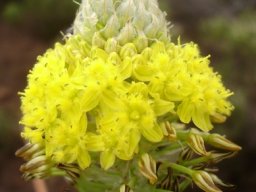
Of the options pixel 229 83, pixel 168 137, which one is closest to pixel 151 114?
pixel 168 137

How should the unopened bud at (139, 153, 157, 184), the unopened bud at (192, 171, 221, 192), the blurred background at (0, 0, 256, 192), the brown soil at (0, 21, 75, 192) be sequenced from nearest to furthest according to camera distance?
the unopened bud at (139, 153, 157, 184), the unopened bud at (192, 171, 221, 192), the brown soil at (0, 21, 75, 192), the blurred background at (0, 0, 256, 192)

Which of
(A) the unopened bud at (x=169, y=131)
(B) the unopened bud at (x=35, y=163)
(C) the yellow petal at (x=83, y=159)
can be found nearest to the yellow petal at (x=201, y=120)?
(A) the unopened bud at (x=169, y=131)

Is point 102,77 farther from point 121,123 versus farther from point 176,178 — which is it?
point 176,178

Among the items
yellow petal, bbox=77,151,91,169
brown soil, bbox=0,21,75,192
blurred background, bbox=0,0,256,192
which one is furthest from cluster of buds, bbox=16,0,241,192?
blurred background, bbox=0,0,256,192

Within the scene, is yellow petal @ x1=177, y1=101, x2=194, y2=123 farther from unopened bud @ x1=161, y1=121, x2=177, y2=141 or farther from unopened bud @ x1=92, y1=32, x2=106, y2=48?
unopened bud @ x1=92, y1=32, x2=106, y2=48

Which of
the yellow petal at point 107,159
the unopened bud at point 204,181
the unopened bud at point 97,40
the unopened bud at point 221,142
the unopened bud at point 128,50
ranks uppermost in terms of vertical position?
the unopened bud at point 97,40

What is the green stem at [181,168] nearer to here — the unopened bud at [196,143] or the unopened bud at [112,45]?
the unopened bud at [196,143]
